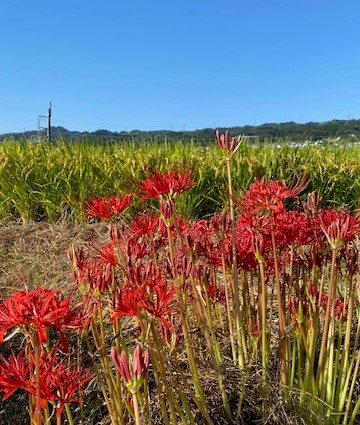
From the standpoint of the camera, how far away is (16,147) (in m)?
5.15

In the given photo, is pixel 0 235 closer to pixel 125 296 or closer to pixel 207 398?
pixel 207 398

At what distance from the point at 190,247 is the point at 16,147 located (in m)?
4.17

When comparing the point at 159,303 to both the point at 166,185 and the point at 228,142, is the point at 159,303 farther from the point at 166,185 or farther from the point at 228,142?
the point at 228,142

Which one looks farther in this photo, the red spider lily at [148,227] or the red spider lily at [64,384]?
the red spider lily at [148,227]

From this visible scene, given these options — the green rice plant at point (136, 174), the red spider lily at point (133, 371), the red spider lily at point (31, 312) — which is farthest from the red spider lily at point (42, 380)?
the green rice plant at point (136, 174)

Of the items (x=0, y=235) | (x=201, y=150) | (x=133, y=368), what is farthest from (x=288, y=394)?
(x=201, y=150)

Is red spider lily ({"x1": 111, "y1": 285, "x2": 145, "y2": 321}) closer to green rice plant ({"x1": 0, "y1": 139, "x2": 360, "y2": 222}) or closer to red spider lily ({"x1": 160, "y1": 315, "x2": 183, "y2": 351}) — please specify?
red spider lily ({"x1": 160, "y1": 315, "x2": 183, "y2": 351})

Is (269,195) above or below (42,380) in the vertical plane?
above

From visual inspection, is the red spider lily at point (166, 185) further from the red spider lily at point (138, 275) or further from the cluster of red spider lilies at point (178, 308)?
the red spider lily at point (138, 275)

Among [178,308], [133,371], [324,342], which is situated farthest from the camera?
[324,342]

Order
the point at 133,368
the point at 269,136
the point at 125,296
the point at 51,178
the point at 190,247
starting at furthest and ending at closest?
the point at 269,136 → the point at 51,178 → the point at 190,247 → the point at 125,296 → the point at 133,368

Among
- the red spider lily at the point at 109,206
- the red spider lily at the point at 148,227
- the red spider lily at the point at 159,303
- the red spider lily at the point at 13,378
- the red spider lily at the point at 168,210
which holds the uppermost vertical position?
the red spider lily at the point at 168,210

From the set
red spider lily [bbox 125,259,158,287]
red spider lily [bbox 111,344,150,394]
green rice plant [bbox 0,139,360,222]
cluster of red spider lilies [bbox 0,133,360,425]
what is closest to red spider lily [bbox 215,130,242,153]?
cluster of red spider lilies [bbox 0,133,360,425]

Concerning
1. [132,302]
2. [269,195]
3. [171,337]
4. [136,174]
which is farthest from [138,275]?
[136,174]
